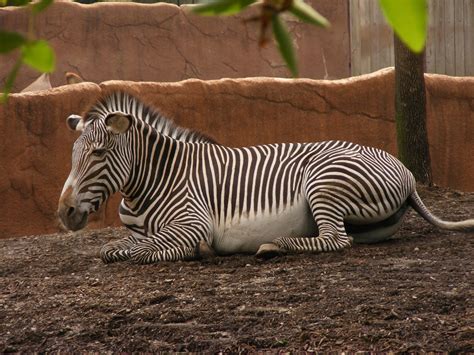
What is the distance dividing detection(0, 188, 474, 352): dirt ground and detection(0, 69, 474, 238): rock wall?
7.46 feet

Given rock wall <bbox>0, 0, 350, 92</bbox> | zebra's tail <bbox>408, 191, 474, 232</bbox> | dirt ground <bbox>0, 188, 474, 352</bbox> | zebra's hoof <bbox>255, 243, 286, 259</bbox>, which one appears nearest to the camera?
dirt ground <bbox>0, 188, 474, 352</bbox>

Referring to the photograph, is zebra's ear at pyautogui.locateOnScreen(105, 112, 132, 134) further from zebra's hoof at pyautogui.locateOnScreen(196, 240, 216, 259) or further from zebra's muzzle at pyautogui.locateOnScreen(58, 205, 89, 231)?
zebra's hoof at pyautogui.locateOnScreen(196, 240, 216, 259)

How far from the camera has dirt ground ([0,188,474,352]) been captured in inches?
155

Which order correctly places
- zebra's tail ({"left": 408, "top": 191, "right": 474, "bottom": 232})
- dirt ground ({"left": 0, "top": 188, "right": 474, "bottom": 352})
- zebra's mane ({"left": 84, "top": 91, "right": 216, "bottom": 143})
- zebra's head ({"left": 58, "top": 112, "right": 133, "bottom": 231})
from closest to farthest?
dirt ground ({"left": 0, "top": 188, "right": 474, "bottom": 352}) < zebra's head ({"left": 58, "top": 112, "right": 133, "bottom": 231}) < zebra's tail ({"left": 408, "top": 191, "right": 474, "bottom": 232}) < zebra's mane ({"left": 84, "top": 91, "right": 216, "bottom": 143})

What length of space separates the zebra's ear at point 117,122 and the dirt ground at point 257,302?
2.90ft

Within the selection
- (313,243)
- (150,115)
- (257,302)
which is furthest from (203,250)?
(257,302)

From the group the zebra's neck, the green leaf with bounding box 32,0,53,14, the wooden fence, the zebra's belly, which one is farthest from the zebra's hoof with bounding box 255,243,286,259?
the wooden fence

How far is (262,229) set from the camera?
6.05 m

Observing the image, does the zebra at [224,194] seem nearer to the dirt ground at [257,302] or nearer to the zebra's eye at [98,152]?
the zebra's eye at [98,152]

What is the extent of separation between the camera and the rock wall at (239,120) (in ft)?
27.8

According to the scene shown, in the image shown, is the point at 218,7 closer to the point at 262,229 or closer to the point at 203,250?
the point at 203,250

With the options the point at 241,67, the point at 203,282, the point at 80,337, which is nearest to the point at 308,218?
the point at 203,282

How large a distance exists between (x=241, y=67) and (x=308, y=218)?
8647 mm

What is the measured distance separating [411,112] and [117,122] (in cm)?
285
